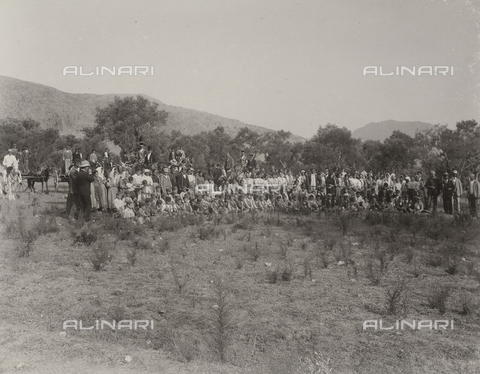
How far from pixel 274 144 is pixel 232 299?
44.1 m

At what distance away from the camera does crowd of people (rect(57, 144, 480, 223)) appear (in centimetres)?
1345

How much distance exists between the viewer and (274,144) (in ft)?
164

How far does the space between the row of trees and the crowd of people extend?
9.17 meters

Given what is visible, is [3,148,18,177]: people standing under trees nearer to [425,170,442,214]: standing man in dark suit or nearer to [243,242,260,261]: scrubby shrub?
[243,242,260,261]: scrubby shrub

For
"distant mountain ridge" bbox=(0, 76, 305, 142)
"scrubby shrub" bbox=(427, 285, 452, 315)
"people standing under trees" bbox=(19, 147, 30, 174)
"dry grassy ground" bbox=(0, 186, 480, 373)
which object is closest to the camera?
"dry grassy ground" bbox=(0, 186, 480, 373)

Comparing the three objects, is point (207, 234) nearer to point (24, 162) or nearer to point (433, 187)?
point (433, 187)

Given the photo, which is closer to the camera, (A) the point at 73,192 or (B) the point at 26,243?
(B) the point at 26,243

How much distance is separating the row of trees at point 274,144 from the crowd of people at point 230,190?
9172mm

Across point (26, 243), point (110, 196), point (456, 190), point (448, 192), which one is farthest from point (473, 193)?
point (26, 243)

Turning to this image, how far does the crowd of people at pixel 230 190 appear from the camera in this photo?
13.5 meters

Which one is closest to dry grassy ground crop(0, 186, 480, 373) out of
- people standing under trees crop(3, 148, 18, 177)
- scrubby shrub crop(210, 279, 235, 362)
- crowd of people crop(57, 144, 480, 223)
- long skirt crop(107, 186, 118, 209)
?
scrubby shrub crop(210, 279, 235, 362)

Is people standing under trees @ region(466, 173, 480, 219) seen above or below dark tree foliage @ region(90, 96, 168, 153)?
below

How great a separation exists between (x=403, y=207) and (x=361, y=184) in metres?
2.26

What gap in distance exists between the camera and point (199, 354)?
502cm
